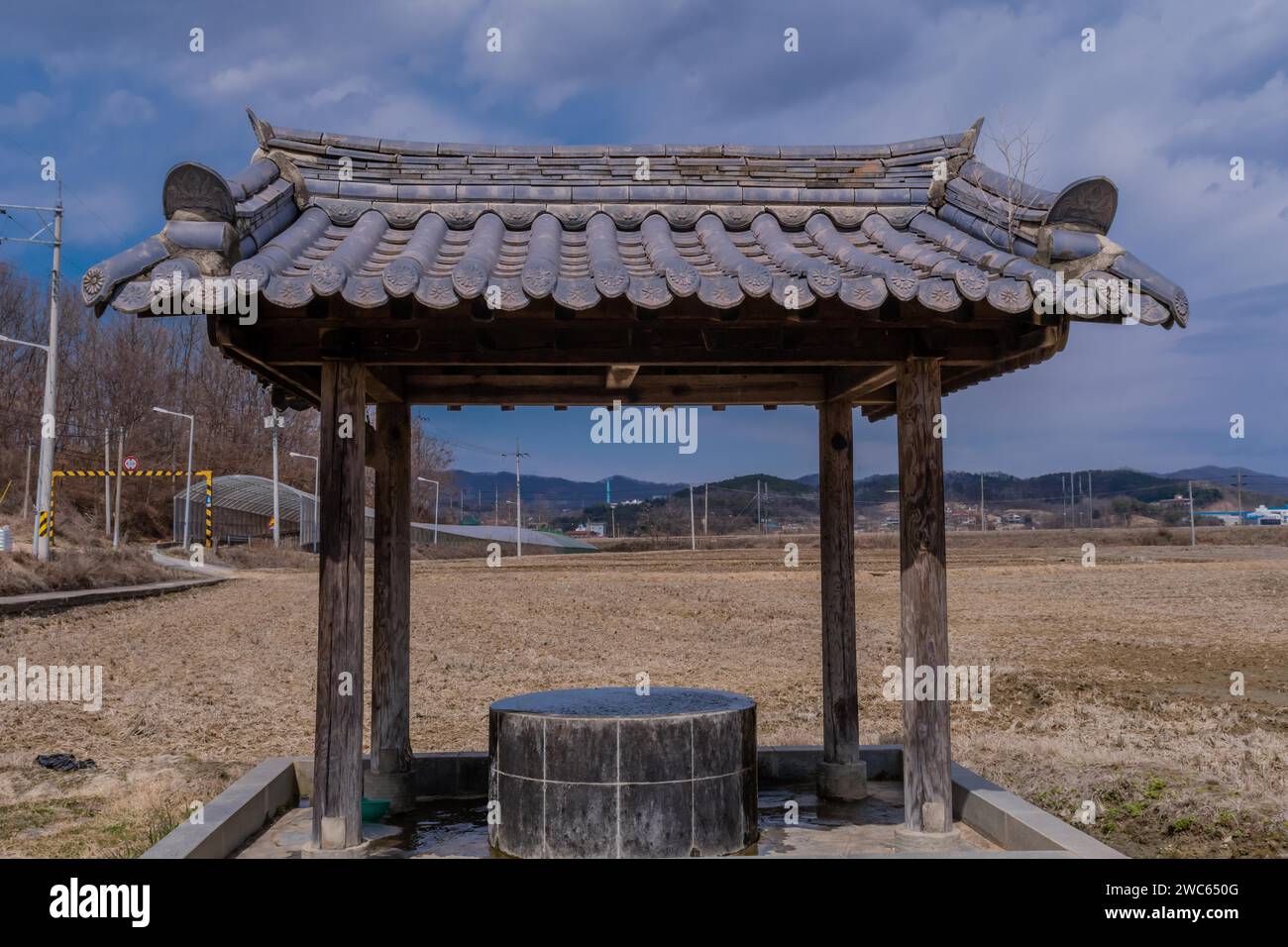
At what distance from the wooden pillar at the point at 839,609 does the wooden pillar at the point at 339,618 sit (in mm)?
3544

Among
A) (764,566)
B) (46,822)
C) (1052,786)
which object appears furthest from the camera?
(764,566)

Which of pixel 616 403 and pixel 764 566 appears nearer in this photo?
pixel 616 403

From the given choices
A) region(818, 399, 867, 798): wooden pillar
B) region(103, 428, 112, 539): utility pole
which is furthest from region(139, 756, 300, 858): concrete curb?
region(103, 428, 112, 539): utility pole

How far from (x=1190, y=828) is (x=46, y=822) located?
9.31 m

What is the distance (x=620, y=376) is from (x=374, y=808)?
3428 mm

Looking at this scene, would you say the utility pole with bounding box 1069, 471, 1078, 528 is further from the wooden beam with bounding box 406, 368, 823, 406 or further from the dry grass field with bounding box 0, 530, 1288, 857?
the wooden beam with bounding box 406, 368, 823, 406

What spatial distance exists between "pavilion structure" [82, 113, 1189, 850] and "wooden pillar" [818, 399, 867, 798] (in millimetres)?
488

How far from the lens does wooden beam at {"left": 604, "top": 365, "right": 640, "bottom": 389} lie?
6.87 metres

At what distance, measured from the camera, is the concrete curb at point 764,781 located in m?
5.71

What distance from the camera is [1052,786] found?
32.5 feet

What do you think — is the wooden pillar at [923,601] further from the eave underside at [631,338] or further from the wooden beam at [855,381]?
the wooden beam at [855,381]

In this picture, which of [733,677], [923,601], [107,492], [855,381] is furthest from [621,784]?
[107,492]
